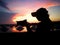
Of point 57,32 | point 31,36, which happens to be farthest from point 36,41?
point 57,32

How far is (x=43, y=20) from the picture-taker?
5.58ft

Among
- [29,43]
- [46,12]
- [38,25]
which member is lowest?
[29,43]

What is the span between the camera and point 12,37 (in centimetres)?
159

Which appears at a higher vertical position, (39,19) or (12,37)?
(39,19)

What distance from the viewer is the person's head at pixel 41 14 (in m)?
1.71

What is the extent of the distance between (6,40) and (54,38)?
378 millimetres

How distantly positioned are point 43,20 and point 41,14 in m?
0.06

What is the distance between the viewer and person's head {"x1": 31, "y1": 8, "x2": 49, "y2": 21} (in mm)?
1712

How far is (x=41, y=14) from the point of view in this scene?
172 centimetres

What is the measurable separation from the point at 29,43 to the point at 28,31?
0.35ft

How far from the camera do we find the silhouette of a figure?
166cm

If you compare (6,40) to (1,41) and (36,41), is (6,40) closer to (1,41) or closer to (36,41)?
(1,41)

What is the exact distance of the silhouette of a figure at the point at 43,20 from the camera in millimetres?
1664

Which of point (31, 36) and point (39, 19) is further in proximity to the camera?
point (39, 19)
